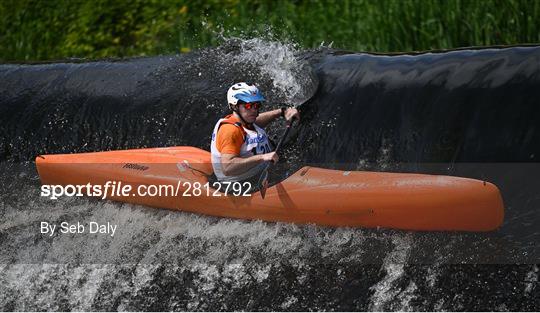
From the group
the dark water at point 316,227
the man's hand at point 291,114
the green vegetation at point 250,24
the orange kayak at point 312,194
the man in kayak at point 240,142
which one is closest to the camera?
the orange kayak at point 312,194

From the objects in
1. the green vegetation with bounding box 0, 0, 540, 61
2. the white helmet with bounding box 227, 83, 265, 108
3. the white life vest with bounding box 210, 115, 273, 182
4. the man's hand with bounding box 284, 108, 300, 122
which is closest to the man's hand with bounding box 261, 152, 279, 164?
the white life vest with bounding box 210, 115, 273, 182

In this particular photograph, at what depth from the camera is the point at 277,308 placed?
5.51m

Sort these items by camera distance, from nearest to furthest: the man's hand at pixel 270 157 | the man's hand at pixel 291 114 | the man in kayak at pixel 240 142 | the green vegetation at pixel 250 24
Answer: the man's hand at pixel 270 157, the man in kayak at pixel 240 142, the man's hand at pixel 291 114, the green vegetation at pixel 250 24

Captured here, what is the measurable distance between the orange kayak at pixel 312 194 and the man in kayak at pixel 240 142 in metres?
0.13

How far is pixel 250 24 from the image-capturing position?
8961mm

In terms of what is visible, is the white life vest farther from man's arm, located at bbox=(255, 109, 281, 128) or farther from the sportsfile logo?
man's arm, located at bbox=(255, 109, 281, 128)

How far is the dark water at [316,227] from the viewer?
18.0 ft

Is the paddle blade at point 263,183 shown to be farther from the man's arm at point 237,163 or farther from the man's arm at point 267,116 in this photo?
the man's arm at point 267,116

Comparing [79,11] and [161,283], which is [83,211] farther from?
[79,11]

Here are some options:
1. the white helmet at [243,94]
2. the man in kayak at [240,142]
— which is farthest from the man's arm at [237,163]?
the white helmet at [243,94]

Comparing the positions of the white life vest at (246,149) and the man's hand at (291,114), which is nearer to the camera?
the white life vest at (246,149)

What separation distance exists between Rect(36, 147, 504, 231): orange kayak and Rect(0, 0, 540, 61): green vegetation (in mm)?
2222

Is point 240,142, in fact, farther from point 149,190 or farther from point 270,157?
point 149,190

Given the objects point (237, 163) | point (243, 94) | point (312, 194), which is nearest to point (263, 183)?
point (237, 163)
